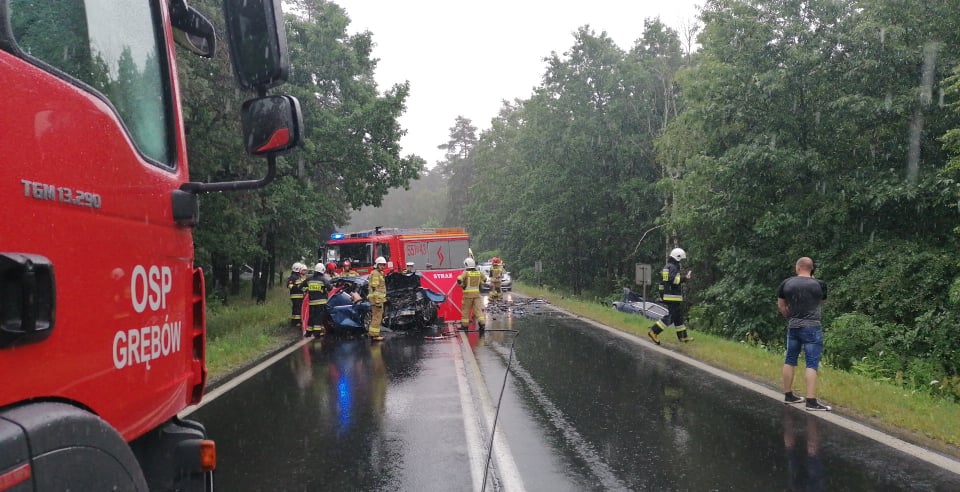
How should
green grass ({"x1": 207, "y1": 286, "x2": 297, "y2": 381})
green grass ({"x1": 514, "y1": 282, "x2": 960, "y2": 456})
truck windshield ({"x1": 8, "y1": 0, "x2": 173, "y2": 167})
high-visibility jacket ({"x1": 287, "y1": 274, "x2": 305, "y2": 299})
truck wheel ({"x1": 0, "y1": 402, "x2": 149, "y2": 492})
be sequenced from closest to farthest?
1. truck wheel ({"x1": 0, "y1": 402, "x2": 149, "y2": 492})
2. truck windshield ({"x1": 8, "y1": 0, "x2": 173, "y2": 167})
3. green grass ({"x1": 514, "y1": 282, "x2": 960, "y2": 456})
4. green grass ({"x1": 207, "y1": 286, "x2": 297, "y2": 381})
5. high-visibility jacket ({"x1": 287, "y1": 274, "x2": 305, "y2": 299})

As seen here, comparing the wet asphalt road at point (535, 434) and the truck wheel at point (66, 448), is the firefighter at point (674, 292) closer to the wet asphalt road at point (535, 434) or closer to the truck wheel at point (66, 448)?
the wet asphalt road at point (535, 434)

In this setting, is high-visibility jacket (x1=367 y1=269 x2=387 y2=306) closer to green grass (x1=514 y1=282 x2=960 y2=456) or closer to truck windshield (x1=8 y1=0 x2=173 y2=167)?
green grass (x1=514 y1=282 x2=960 y2=456)

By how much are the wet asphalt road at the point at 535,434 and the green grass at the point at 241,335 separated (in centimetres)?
94

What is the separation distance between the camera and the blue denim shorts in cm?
745

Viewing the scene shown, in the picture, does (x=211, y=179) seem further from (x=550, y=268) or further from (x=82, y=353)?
(x=550, y=268)

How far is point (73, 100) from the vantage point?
220 cm

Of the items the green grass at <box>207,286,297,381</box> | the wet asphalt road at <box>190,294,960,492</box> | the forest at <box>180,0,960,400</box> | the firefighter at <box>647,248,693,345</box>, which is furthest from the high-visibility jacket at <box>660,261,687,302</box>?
the green grass at <box>207,286,297,381</box>

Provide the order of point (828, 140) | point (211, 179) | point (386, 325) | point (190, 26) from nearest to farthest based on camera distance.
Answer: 1. point (190, 26)
2. point (211, 179)
3. point (386, 325)
4. point (828, 140)

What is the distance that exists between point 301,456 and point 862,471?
4383 mm

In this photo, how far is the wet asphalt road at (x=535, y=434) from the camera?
16.8 ft

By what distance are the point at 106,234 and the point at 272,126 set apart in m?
0.80

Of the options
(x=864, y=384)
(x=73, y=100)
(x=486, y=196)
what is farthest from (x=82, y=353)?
(x=486, y=196)

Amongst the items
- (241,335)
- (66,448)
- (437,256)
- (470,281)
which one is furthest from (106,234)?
(437,256)

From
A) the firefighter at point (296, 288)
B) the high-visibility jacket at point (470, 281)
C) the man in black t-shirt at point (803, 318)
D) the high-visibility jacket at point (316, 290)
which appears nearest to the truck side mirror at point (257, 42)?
the man in black t-shirt at point (803, 318)
